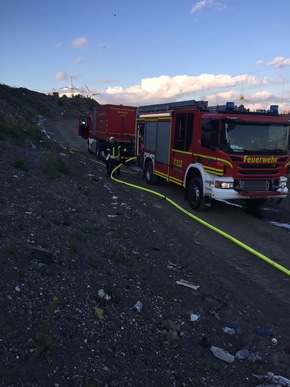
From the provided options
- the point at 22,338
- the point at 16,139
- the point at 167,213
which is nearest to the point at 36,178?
the point at 167,213

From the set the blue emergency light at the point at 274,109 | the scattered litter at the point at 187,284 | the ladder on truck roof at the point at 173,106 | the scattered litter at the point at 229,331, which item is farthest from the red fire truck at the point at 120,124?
the scattered litter at the point at 229,331

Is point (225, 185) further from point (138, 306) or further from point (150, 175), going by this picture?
Answer: point (150, 175)

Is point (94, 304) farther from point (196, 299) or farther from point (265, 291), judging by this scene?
point (265, 291)

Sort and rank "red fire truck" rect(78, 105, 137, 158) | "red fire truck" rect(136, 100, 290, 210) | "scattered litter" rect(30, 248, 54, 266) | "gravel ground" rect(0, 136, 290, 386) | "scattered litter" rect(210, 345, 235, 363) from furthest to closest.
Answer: "red fire truck" rect(78, 105, 137, 158) → "red fire truck" rect(136, 100, 290, 210) → "scattered litter" rect(30, 248, 54, 266) → "scattered litter" rect(210, 345, 235, 363) → "gravel ground" rect(0, 136, 290, 386)

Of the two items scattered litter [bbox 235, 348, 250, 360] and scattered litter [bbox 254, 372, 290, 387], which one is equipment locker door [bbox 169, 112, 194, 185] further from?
scattered litter [bbox 254, 372, 290, 387]

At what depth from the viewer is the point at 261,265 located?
6793mm

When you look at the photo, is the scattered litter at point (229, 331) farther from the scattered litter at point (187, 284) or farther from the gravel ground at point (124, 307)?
the scattered litter at point (187, 284)

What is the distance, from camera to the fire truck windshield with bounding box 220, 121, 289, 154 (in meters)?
9.35

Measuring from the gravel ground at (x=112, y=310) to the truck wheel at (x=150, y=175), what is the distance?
686 centimetres

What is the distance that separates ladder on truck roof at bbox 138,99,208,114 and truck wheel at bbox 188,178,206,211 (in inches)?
85.6

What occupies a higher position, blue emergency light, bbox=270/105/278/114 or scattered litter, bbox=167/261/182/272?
blue emergency light, bbox=270/105/278/114

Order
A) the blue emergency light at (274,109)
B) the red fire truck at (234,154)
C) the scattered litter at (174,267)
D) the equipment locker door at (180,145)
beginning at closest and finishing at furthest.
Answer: the scattered litter at (174,267), the red fire truck at (234,154), the blue emergency light at (274,109), the equipment locker door at (180,145)

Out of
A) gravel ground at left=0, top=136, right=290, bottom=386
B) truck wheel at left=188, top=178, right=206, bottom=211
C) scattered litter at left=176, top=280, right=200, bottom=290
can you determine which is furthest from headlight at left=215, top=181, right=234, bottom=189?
scattered litter at left=176, top=280, right=200, bottom=290

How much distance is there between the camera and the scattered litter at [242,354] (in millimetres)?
4008
